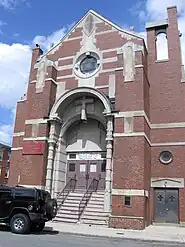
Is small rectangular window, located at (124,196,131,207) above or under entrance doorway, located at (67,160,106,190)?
under

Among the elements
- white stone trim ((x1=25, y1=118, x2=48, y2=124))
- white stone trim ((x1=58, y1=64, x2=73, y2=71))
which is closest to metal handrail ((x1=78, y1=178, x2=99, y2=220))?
white stone trim ((x1=25, y1=118, x2=48, y2=124))

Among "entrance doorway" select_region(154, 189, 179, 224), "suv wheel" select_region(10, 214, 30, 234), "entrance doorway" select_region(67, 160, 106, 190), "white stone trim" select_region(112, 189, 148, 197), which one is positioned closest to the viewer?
"suv wheel" select_region(10, 214, 30, 234)

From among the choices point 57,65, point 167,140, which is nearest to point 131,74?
point 167,140

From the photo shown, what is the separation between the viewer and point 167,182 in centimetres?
1748

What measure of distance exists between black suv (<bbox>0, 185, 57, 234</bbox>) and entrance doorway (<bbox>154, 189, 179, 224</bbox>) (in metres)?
7.86

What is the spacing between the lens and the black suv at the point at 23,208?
37.6ft

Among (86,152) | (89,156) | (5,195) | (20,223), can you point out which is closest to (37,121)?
(86,152)

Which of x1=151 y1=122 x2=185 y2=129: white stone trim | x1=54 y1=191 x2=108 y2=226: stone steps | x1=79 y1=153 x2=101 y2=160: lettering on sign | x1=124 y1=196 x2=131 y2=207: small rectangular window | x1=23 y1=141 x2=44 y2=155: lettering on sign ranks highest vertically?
x1=151 y1=122 x2=185 y2=129: white stone trim

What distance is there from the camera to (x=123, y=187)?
1562 centimetres

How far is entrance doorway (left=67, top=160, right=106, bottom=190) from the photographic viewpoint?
1892 centimetres

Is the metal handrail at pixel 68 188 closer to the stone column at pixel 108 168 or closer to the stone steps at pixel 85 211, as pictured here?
the stone steps at pixel 85 211

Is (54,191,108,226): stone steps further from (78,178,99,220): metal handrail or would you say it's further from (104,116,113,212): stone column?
(104,116,113,212): stone column

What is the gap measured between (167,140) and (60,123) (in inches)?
282

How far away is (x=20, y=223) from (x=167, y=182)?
9.61 meters
